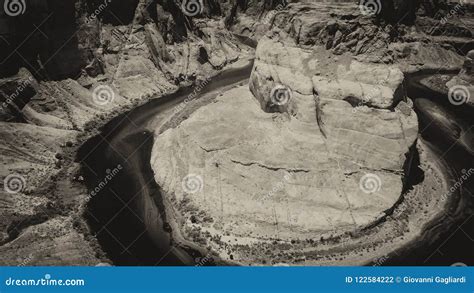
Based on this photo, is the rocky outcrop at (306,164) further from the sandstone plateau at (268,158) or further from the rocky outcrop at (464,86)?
the rocky outcrop at (464,86)

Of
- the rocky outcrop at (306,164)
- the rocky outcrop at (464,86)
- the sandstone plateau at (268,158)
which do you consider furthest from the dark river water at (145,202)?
the rocky outcrop at (464,86)

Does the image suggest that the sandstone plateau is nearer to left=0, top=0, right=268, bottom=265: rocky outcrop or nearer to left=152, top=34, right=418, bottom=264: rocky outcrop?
left=152, top=34, right=418, bottom=264: rocky outcrop

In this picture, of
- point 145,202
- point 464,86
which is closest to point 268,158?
point 145,202

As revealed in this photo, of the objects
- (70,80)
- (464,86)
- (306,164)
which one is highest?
(70,80)

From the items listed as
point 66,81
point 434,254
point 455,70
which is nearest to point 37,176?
point 66,81

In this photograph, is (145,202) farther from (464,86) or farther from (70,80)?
(464,86)

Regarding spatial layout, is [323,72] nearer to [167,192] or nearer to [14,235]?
[167,192]

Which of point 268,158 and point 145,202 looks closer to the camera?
point 268,158

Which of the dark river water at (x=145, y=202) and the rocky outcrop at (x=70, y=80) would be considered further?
the rocky outcrop at (x=70, y=80)

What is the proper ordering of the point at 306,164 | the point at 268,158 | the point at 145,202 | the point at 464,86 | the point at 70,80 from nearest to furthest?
the point at 306,164, the point at 268,158, the point at 145,202, the point at 70,80, the point at 464,86

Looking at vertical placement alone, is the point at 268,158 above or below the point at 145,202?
above

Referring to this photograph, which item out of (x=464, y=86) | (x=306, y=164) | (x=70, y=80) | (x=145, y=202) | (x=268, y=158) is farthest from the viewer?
(x=464, y=86)
